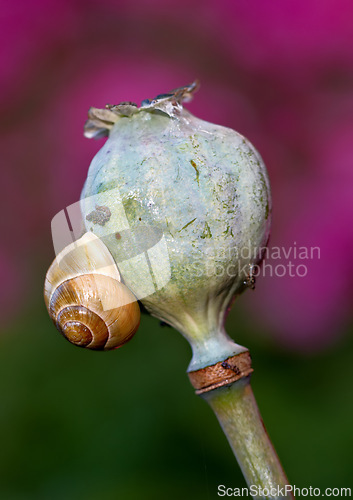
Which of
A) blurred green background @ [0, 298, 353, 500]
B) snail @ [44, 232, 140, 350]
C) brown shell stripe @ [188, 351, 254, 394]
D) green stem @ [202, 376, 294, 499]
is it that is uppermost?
snail @ [44, 232, 140, 350]

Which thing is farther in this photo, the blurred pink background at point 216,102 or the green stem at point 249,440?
the blurred pink background at point 216,102

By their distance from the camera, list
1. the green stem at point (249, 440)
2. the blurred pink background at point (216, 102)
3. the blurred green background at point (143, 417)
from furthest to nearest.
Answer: the blurred pink background at point (216, 102) → the blurred green background at point (143, 417) → the green stem at point (249, 440)

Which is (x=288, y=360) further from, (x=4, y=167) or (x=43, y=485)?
(x=4, y=167)

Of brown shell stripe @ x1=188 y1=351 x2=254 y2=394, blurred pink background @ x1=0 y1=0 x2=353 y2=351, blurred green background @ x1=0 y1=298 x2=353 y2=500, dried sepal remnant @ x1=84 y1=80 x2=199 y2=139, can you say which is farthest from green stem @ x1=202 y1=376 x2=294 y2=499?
blurred pink background @ x1=0 y1=0 x2=353 y2=351

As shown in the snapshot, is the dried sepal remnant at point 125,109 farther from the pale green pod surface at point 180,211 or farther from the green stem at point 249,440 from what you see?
the green stem at point 249,440

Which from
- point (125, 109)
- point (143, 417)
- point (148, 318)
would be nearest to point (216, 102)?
point (148, 318)

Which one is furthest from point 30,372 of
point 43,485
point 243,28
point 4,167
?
point 243,28

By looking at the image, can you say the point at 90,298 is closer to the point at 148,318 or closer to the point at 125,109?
the point at 125,109

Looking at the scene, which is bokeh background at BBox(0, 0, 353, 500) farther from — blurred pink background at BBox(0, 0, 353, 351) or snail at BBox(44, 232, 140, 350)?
snail at BBox(44, 232, 140, 350)

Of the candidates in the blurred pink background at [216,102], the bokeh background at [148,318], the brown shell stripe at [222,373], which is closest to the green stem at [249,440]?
the brown shell stripe at [222,373]

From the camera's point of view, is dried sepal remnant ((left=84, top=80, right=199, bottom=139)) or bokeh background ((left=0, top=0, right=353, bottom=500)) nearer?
dried sepal remnant ((left=84, top=80, right=199, bottom=139))
